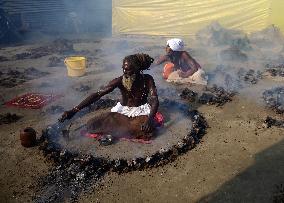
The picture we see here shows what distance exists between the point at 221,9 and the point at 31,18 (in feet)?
40.8

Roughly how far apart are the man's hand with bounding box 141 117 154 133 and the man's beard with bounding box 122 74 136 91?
33.9 inches

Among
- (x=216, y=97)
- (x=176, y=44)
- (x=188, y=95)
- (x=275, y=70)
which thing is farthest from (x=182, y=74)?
(x=275, y=70)

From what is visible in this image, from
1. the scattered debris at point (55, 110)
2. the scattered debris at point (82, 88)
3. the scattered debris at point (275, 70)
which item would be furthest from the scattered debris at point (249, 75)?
the scattered debris at point (55, 110)

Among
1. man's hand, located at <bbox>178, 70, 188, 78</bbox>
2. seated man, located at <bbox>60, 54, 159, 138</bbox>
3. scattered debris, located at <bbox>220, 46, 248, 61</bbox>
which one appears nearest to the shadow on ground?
seated man, located at <bbox>60, 54, 159, 138</bbox>

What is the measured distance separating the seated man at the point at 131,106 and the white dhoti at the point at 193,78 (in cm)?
398

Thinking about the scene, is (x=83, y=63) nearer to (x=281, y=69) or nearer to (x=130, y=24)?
(x=281, y=69)

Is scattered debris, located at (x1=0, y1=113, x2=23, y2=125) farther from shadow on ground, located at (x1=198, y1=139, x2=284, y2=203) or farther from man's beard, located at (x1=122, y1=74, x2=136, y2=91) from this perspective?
shadow on ground, located at (x1=198, y1=139, x2=284, y2=203)

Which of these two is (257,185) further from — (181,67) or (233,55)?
(233,55)

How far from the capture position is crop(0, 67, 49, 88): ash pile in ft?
36.9

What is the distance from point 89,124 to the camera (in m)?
7.03

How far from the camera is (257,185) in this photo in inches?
211

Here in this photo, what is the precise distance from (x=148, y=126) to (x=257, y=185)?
229 centimetres

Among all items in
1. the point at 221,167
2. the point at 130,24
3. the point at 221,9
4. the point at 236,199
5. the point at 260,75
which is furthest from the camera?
the point at 130,24

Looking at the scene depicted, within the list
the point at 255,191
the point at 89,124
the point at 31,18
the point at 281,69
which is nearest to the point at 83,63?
the point at 89,124
